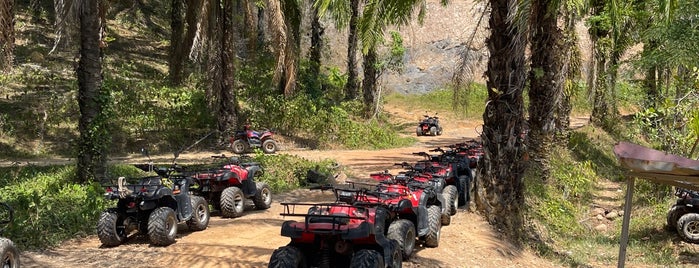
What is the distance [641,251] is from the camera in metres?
12.0

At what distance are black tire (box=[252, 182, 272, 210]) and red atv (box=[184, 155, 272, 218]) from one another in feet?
0.13

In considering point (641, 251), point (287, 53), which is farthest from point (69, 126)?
point (641, 251)

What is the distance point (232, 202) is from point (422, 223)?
3.64 metres

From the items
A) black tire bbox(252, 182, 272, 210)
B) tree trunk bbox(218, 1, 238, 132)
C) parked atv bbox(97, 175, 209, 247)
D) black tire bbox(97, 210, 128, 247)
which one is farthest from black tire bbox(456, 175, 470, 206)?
tree trunk bbox(218, 1, 238, 132)

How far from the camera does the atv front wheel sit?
1241 centimetres

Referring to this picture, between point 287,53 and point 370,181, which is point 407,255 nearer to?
point 370,181

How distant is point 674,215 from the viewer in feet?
41.2

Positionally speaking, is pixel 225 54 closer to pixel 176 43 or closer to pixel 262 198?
pixel 176 43

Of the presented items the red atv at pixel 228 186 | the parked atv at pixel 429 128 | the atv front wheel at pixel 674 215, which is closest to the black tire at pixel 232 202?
the red atv at pixel 228 186

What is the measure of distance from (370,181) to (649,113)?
20.8 feet

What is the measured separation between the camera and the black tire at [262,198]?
1130cm

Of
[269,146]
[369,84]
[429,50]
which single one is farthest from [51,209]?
[429,50]

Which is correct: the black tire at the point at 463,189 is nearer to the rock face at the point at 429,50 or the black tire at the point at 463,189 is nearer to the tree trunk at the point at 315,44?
the tree trunk at the point at 315,44

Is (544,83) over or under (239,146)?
over
